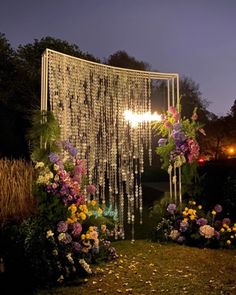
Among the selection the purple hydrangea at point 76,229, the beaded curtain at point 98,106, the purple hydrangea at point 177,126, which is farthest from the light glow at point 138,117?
the purple hydrangea at point 76,229

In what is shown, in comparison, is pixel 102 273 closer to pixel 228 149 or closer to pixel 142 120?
pixel 142 120

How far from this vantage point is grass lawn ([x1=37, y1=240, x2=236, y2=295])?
15.7 ft

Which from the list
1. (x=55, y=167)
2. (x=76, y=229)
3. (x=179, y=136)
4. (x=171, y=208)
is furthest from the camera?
(x=179, y=136)

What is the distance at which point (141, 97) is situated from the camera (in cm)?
807

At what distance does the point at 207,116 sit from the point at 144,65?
5.85m

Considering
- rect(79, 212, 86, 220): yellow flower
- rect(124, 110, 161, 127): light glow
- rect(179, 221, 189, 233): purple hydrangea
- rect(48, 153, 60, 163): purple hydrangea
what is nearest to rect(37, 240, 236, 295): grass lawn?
rect(179, 221, 189, 233): purple hydrangea

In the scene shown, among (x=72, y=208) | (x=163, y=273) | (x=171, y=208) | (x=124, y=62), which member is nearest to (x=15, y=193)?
(x=72, y=208)

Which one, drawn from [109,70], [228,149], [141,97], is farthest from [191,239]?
[228,149]

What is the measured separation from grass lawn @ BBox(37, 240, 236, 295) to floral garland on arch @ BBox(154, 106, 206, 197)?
1.54 m

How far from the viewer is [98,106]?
7.65 metres

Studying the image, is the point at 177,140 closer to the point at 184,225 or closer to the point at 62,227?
the point at 184,225

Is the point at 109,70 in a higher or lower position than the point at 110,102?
higher

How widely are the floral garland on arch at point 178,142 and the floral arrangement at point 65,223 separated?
2094mm

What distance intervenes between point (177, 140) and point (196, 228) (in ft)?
4.91
